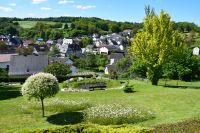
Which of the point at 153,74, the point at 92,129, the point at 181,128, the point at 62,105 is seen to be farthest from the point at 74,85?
the point at 181,128

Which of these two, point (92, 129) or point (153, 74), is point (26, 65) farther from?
point (92, 129)

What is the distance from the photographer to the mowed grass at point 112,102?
25.8 meters

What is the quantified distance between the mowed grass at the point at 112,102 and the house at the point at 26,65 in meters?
34.0

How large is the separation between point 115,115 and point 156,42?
19.6 m

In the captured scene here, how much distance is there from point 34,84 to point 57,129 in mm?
8488

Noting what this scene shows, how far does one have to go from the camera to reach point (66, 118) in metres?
27.3

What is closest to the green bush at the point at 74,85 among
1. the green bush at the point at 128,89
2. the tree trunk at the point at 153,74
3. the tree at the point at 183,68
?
the green bush at the point at 128,89

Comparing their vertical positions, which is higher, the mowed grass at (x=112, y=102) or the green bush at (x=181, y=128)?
the green bush at (x=181, y=128)

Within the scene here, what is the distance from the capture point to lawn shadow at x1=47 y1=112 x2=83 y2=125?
26.2m

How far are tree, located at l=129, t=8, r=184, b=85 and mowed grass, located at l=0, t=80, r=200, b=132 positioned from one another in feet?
19.0

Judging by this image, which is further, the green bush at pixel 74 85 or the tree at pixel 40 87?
the green bush at pixel 74 85

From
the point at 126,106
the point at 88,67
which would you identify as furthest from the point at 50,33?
the point at 126,106

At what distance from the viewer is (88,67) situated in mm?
107938

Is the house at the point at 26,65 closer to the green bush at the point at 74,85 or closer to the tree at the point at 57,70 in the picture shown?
the tree at the point at 57,70
